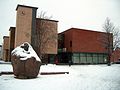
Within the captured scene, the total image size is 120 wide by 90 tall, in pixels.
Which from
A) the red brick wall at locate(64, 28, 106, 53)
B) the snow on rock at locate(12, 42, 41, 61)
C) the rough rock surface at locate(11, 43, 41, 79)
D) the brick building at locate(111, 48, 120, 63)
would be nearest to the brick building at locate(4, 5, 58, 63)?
the red brick wall at locate(64, 28, 106, 53)

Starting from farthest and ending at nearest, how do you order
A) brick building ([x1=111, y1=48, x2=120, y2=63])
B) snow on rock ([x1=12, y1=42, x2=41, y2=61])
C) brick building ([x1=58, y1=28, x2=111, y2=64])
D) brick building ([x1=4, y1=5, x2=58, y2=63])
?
brick building ([x1=111, y1=48, x2=120, y2=63]), brick building ([x1=58, y1=28, x2=111, y2=64]), brick building ([x1=4, y1=5, x2=58, y2=63]), snow on rock ([x1=12, y1=42, x2=41, y2=61])

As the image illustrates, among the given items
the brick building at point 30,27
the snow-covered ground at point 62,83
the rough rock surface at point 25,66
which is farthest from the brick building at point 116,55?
the rough rock surface at point 25,66

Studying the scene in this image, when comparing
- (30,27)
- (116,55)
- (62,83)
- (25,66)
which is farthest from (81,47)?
(62,83)

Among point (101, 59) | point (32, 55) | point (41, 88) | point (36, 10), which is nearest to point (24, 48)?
point (32, 55)

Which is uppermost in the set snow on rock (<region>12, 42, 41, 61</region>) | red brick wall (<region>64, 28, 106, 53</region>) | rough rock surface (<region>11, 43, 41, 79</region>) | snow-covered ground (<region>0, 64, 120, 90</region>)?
red brick wall (<region>64, 28, 106, 53</region>)

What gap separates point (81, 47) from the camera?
2151 inches

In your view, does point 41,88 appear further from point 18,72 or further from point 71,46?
point 71,46

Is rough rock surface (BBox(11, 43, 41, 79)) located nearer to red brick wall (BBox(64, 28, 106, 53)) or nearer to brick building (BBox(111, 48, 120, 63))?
red brick wall (BBox(64, 28, 106, 53))

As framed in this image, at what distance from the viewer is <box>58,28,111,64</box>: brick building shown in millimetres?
53844

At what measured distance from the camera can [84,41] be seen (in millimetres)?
55438

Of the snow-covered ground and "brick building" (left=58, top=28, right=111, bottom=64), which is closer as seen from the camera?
the snow-covered ground

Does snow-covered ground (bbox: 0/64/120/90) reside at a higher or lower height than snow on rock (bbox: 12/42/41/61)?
lower

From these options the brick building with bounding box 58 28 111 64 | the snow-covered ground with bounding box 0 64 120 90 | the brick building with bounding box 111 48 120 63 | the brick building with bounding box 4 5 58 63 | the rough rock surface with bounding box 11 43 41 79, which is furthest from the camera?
the brick building with bounding box 111 48 120 63

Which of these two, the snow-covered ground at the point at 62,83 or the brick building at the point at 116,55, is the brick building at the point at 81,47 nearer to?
the brick building at the point at 116,55
